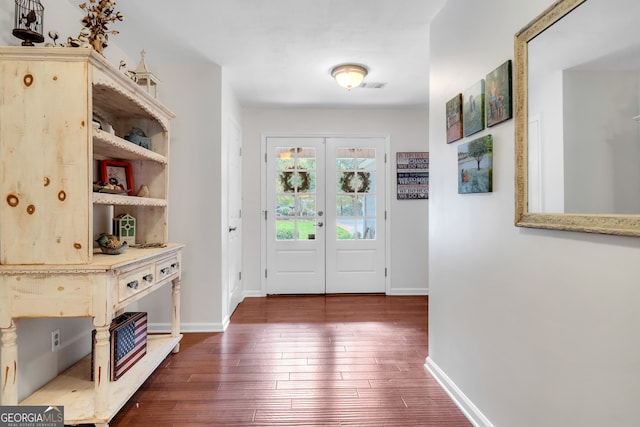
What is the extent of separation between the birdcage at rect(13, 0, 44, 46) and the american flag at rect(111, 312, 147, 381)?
156 cm

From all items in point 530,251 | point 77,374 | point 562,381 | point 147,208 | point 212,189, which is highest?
point 212,189

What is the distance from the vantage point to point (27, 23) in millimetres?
1605

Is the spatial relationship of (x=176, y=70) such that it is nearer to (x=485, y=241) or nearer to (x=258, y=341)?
(x=258, y=341)

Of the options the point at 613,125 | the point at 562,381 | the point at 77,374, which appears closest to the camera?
the point at 613,125

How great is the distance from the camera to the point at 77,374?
190 cm

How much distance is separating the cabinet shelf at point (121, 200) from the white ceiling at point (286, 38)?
1230 mm

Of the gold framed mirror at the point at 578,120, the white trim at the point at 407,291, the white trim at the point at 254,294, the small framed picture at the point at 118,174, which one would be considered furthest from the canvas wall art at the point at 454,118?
the white trim at the point at 254,294

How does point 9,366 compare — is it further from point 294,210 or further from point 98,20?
point 294,210

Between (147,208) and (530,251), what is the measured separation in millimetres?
2403

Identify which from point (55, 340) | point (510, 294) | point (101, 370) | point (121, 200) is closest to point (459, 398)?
point (510, 294)

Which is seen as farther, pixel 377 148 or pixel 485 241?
pixel 377 148

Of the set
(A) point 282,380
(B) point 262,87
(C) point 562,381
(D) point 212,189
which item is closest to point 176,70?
(B) point 262,87

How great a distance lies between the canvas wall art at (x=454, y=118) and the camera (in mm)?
1844

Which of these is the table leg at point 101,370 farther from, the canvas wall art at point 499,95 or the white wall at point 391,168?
the white wall at point 391,168
